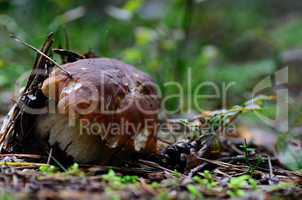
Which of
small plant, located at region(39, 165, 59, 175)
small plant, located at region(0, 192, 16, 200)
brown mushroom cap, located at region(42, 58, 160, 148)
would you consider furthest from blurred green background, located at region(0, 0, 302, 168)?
small plant, located at region(0, 192, 16, 200)

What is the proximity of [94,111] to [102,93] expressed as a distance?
0.27ft

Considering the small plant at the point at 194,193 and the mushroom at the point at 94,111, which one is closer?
the small plant at the point at 194,193

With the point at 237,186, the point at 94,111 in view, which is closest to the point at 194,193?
the point at 237,186

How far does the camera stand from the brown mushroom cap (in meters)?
1.45

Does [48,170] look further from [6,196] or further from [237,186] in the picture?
[237,186]

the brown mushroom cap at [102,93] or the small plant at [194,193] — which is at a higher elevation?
the brown mushroom cap at [102,93]

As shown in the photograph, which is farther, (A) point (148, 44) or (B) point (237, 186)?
(A) point (148, 44)

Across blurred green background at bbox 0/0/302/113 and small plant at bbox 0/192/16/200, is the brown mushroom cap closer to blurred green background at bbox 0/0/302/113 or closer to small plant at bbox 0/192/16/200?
small plant at bbox 0/192/16/200

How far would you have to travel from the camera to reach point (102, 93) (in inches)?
57.9

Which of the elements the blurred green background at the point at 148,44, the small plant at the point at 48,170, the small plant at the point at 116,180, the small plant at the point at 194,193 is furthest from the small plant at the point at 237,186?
the blurred green background at the point at 148,44

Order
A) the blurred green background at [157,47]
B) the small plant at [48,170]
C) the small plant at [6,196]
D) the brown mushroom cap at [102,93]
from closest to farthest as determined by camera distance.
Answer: the small plant at [6,196] → the small plant at [48,170] → the brown mushroom cap at [102,93] → the blurred green background at [157,47]

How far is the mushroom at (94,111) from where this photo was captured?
1.46 meters

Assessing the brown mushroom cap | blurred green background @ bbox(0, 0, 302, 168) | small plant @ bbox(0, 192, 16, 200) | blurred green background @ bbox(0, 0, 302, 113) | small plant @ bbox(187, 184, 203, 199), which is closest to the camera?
small plant @ bbox(0, 192, 16, 200)

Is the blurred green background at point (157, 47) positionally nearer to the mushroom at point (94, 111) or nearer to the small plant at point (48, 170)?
the mushroom at point (94, 111)
